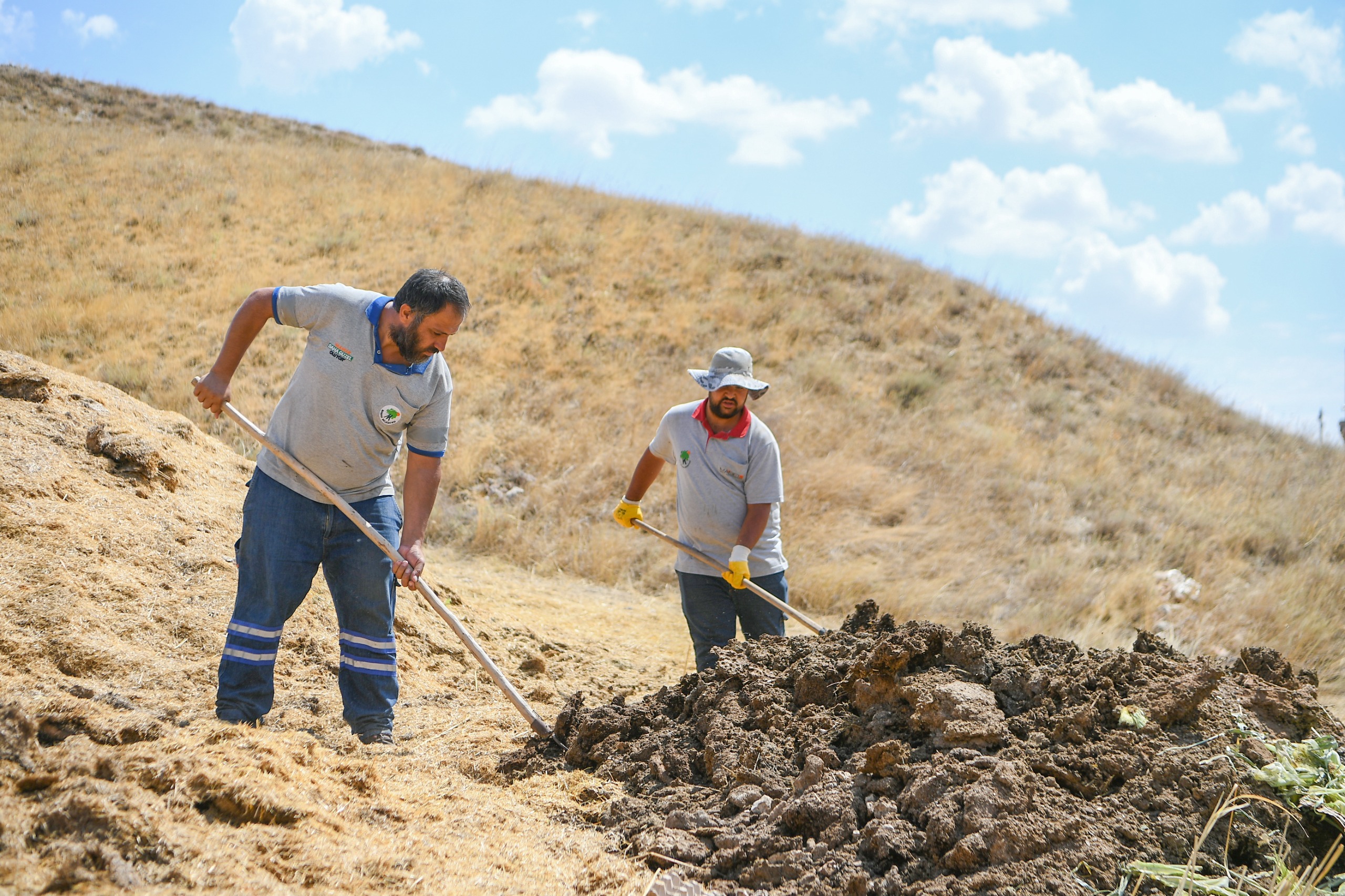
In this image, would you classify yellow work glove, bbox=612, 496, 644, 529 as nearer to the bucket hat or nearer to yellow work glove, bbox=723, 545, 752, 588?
yellow work glove, bbox=723, 545, 752, 588

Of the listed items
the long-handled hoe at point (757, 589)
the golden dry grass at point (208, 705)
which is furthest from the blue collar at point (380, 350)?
the long-handled hoe at point (757, 589)

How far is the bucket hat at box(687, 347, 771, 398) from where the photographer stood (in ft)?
14.1

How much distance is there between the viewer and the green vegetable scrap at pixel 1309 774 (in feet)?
8.39

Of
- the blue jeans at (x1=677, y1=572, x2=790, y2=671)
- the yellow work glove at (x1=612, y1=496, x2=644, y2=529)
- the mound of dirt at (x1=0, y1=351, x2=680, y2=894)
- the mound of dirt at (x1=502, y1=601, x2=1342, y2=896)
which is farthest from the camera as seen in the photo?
the yellow work glove at (x1=612, y1=496, x2=644, y2=529)

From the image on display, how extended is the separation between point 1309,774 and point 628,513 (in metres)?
3.32

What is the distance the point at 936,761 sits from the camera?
281 centimetres

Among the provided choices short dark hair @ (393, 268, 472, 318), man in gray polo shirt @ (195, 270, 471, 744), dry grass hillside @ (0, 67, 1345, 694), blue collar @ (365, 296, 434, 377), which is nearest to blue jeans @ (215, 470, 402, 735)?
man in gray polo shirt @ (195, 270, 471, 744)

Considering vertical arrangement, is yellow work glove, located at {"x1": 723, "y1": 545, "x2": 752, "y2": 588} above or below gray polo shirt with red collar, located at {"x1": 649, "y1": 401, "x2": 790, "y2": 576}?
below

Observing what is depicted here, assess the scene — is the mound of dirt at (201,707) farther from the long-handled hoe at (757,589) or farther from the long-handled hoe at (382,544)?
the long-handled hoe at (757,589)

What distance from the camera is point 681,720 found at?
3.58m

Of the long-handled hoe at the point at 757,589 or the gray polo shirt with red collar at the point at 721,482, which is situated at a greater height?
the gray polo shirt with red collar at the point at 721,482

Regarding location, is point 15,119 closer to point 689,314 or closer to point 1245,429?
point 689,314

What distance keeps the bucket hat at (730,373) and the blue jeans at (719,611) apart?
0.99 metres

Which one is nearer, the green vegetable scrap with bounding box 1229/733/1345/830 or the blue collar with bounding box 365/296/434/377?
the green vegetable scrap with bounding box 1229/733/1345/830
